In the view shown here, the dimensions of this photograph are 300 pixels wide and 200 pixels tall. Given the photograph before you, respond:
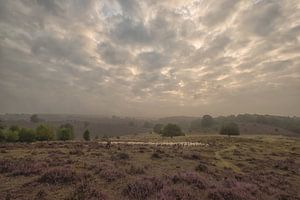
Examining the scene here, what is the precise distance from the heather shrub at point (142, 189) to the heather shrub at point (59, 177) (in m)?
4.77

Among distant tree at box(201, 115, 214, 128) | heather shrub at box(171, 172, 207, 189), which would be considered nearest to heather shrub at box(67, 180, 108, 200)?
heather shrub at box(171, 172, 207, 189)

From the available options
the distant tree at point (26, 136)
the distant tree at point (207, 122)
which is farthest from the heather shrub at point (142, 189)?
the distant tree at point (207, 122)

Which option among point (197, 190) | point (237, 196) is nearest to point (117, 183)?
point (197, 190)

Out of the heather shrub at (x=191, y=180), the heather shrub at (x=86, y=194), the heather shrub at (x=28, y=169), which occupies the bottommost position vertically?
the heather shrub at (x=191, y=180)

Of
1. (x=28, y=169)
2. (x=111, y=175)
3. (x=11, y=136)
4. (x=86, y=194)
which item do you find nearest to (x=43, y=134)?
(x=11, y=136)

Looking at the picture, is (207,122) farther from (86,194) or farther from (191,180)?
(86,194)

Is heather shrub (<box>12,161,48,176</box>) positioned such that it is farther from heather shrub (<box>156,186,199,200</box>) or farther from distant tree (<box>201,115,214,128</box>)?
distant tree (<box>201,115,214,128</box>)

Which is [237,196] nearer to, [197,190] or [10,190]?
[197,190]

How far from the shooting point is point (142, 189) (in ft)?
46.2

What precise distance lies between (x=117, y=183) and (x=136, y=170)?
13.6ft

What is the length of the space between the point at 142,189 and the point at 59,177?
22.2 feet

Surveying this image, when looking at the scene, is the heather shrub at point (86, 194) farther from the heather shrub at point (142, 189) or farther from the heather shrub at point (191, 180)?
the heather shrub at point (191, 180)

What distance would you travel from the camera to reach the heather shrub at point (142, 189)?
13008mm

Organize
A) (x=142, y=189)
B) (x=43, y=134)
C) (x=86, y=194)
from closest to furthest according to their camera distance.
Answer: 1. (x=86, y=194)
2. (x=142, y=189)
3. (x=43, y=134)
